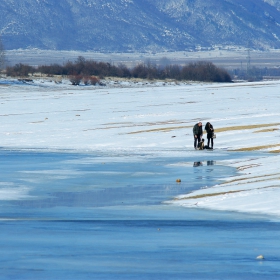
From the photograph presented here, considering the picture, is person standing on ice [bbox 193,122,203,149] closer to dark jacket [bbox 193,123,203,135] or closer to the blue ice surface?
dark jacket [bbox 193,123,203,135]

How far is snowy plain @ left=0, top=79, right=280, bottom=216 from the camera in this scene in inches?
762

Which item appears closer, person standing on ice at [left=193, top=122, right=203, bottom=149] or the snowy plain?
the snowy plain

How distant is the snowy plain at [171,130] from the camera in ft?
63.5

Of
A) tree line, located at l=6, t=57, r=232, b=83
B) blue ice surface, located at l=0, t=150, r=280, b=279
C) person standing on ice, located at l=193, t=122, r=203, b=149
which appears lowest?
blue ice surface, located at l=0, t=150, r=280, b=279

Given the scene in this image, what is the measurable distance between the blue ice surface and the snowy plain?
37.2 inches

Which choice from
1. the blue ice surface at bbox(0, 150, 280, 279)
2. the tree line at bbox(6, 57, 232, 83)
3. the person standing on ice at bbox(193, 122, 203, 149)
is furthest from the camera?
the tree line at bbox(6, 57, 232, 83)

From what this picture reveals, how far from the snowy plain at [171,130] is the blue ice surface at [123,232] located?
944mm

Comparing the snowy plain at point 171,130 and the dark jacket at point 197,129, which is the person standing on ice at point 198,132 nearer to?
the dark jacket at point 197,129

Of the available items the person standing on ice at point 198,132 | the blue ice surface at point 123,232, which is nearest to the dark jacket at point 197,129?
the person standing on ice at point 198,132

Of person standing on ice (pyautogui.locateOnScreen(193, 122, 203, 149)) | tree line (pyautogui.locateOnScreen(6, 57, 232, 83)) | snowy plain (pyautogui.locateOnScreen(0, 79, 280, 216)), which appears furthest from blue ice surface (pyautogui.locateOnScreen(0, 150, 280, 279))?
tree line (pyautogui.locateOnScreen(6, 57, 232, 83))

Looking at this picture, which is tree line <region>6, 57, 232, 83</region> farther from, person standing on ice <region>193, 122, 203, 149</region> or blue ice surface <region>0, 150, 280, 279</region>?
blue ice surface <region>0, 150, 280, 279</region>

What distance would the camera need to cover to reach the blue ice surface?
11.8m

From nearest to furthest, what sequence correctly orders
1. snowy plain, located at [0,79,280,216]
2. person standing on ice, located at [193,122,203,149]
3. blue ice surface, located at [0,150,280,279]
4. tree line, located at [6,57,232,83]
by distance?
blue ice surface, located at [0,150,280,279] < snowy plain, located at [0,79,280,216] < person standing on ice, located at [193,122,203,149] < tree line, located at [6,57,232,83]

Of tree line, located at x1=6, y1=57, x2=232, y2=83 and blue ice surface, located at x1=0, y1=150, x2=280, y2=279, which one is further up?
tree line, located at x1=6, y1=57, x2=232, y2=83
